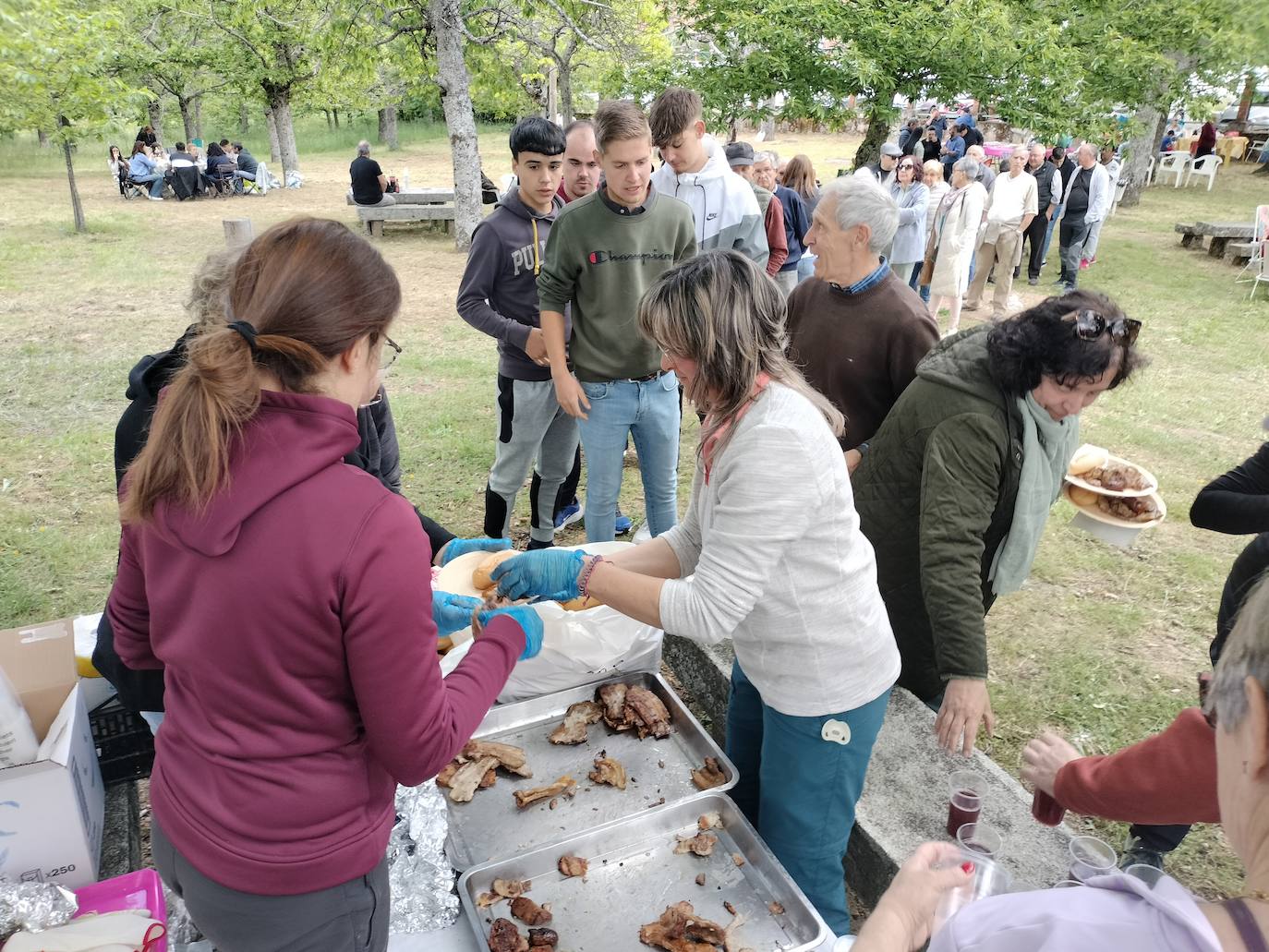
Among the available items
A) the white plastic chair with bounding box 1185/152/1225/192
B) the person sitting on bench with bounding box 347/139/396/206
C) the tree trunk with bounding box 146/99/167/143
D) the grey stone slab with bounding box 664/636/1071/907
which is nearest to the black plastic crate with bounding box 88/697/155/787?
the grey stone slab with bounding box 664/636/1071/907

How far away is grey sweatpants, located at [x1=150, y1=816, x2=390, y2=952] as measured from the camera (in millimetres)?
1312

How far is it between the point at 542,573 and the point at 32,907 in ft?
4.07

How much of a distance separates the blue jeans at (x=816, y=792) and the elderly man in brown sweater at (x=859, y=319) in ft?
3.79

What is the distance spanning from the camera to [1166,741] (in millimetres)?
1597

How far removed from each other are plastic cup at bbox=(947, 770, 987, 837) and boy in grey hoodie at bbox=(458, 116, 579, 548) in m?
2.26

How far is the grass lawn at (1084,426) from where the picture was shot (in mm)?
3721

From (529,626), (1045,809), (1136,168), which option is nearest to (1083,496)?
(1045,809)

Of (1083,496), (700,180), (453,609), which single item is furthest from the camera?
(700,180)

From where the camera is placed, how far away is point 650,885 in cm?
205

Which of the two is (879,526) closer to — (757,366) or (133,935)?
(757,366)

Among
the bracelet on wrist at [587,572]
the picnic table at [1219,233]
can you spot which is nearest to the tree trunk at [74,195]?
the bracelet on wrist at [587,572]

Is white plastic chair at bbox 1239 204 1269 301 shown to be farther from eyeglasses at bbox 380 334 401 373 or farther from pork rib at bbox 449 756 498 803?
eyeglasses at bbox 380 334 401 373

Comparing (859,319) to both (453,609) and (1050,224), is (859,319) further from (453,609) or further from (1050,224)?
(1050,224)

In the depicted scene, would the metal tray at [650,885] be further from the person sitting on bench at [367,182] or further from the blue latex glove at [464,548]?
the person sitting on bench at [367,182]
